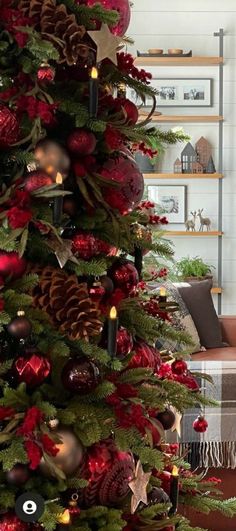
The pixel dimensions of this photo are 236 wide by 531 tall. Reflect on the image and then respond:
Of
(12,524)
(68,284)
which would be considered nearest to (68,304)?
(68,284)

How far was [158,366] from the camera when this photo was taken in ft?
5.57

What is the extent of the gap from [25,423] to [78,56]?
66 centimetres

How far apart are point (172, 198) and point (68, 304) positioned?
519 cm

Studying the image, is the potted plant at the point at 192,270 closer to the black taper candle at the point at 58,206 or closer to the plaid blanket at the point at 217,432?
the plaid blanket at the point at 217,432

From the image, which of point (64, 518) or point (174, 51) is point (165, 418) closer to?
point (64, 518)

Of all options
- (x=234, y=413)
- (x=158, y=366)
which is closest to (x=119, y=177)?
(x=158, y=366)

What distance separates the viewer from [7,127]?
1396 mm

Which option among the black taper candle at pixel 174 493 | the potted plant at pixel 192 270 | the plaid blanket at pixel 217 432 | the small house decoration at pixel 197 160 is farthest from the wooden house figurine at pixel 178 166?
the black taper candle at pixel 174 493

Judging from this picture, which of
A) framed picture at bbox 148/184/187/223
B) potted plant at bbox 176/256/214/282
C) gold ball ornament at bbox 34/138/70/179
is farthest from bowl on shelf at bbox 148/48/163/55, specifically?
gold ball ornament at bbox 34/138/70/179

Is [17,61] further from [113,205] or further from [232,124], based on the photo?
[232,124]

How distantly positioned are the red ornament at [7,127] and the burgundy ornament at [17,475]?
539 millimetres

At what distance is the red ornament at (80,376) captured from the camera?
1392mm

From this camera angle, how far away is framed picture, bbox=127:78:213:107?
6.49 meters

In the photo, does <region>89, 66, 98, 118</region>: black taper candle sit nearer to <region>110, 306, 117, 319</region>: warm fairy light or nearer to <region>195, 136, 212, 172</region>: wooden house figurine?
<region>110, 306, 117, 319</region>: warm fairy light
